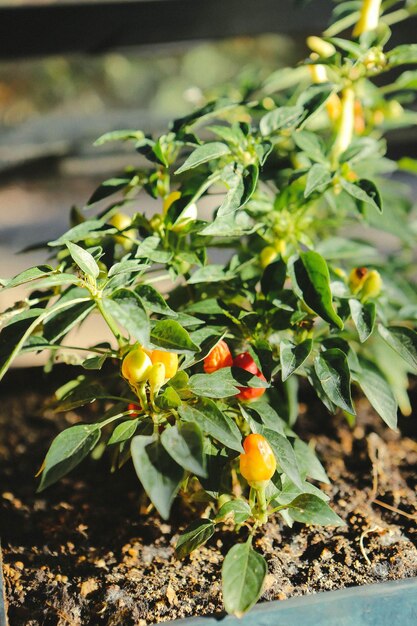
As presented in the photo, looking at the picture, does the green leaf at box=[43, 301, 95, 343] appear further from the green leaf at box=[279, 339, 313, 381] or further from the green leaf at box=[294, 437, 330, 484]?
the green leaf at box=[294, 437, 330, 484]

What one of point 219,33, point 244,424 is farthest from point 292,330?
point 219,33

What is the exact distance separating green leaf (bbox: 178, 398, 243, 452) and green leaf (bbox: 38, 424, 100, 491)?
0.10 meters

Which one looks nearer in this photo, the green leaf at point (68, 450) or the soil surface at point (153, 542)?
the green leaf at point (68, 450)

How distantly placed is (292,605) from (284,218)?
48cm

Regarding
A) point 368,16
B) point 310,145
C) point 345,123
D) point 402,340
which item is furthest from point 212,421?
point 368,16

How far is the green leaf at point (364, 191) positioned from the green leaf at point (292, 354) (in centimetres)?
18

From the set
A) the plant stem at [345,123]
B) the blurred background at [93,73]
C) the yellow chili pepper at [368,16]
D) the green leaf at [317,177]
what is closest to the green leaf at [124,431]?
the green leaf at [317,177]

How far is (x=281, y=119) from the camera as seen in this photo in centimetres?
80

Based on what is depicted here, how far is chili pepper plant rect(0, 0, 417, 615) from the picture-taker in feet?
2.25

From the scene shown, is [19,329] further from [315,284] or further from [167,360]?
[315,284]

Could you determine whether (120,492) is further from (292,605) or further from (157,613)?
(292,605)

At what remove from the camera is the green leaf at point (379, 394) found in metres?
0.78

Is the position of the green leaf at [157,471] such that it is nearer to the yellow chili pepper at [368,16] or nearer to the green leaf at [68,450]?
the green leaf at [68,450]

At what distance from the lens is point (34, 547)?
0.90 meters
